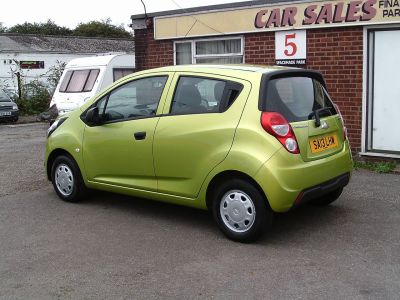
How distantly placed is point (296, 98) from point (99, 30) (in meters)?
71.5

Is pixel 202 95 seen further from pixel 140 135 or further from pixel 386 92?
pixel 386 92

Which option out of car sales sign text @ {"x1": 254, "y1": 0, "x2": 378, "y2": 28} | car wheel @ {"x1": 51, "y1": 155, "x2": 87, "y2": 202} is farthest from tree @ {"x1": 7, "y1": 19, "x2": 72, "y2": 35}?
car wheel @ {"x1": 51, "y1": 155, "x2": 87, "y2": 202}

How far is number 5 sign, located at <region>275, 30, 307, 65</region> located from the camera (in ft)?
30.7

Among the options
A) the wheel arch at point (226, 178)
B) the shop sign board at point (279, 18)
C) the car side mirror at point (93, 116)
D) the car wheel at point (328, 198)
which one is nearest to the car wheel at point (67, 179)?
the car side mirror at point (93, 116)

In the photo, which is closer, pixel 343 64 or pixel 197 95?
pixel 197 95

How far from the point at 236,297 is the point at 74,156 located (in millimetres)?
3352

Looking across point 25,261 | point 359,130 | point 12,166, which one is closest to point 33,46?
point 12,166

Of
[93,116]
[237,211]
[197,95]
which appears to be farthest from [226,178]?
[93,116]

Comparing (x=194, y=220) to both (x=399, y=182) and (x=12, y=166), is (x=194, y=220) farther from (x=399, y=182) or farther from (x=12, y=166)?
(x=12, y=166)

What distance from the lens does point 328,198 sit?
6.17 metres

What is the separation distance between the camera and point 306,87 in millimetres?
5469

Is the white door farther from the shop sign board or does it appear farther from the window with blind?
the window with blind

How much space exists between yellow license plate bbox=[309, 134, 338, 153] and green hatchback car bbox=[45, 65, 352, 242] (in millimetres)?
11

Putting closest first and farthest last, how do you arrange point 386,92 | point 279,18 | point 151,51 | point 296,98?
1. point 296,98
2. point 386,92
3. point 279,18
4. point 151,51
